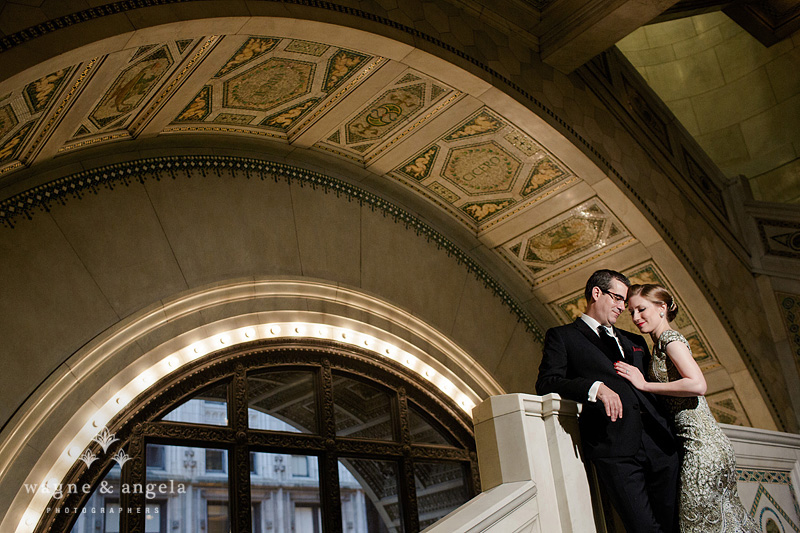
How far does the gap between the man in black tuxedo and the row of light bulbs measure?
2.87 metres

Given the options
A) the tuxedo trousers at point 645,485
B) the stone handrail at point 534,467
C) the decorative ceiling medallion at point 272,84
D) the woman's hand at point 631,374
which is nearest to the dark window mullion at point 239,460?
the decorative ceiling medallion at point 272,84

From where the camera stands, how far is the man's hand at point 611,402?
10.7 feet

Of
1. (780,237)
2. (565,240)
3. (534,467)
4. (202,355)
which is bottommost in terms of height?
(534,467)

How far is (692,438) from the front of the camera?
346 centimetres

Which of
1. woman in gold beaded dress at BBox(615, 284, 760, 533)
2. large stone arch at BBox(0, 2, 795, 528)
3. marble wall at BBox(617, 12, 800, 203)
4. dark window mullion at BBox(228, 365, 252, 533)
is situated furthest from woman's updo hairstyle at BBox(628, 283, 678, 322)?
marble wall at BBox(617, 12, 800, 203)

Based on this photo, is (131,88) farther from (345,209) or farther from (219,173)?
(345,209)

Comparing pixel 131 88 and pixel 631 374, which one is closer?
pixel 631 374

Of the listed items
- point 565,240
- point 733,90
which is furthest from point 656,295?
point 733,90

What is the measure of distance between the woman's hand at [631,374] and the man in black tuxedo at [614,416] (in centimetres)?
3

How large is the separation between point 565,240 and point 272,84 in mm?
3385

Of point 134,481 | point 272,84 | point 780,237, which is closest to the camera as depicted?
point 134,481

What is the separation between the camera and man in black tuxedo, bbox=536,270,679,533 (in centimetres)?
330

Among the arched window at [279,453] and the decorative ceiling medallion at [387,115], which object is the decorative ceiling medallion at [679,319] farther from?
the decorative ceiling medallion at [387,115]

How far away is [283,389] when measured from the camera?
A: 6.07 metres
